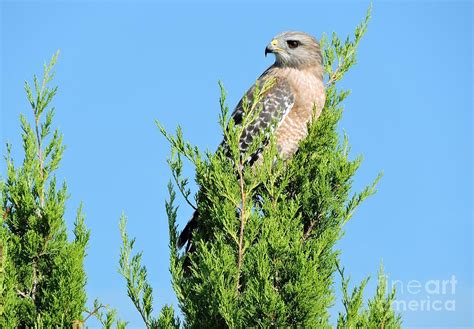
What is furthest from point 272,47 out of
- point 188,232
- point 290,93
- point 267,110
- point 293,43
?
point 188,232

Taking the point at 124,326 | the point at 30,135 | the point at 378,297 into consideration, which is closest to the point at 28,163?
the point at 30,135

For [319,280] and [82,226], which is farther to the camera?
[82,226]

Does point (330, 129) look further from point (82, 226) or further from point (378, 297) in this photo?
point (82, 226)

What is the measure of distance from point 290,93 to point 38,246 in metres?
3.65

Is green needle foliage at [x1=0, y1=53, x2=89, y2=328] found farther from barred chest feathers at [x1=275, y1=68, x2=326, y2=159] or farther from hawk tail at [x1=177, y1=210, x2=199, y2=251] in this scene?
barred chest feathers at [x1=275, y1=68, x2=326, y2=159]

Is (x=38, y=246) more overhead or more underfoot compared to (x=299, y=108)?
more underfoot

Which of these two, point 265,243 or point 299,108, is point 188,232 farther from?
point 299,108

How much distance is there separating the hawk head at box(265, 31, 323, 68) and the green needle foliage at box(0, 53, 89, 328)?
10.1ft

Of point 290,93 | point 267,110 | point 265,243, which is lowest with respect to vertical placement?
point 265,243

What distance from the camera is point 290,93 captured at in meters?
9.13

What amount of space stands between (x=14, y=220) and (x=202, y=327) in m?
2.14

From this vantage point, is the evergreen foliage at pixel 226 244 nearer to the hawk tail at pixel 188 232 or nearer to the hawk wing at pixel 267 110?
the hawk tail at pixel 188 232

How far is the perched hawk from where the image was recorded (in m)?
8.80

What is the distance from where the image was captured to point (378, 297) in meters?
6.55
